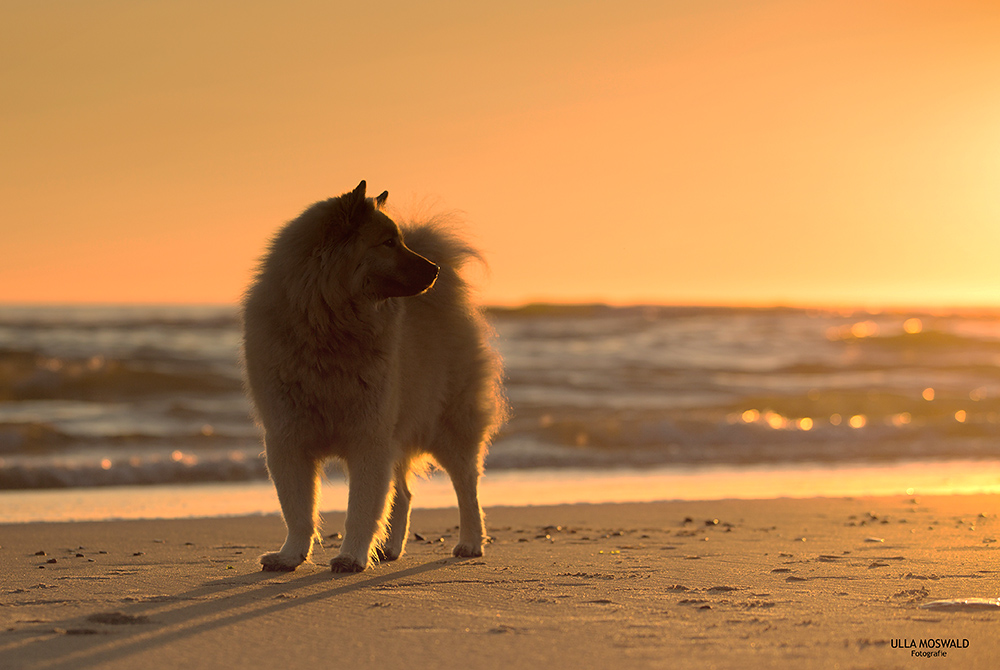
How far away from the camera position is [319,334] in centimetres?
437

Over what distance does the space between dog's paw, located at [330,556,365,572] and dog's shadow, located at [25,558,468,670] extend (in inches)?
1.8

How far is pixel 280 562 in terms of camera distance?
4.39 metres

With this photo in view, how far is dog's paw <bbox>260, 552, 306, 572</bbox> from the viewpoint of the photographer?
439cm

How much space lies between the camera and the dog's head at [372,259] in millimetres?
4426

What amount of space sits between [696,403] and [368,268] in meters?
11.7

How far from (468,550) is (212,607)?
184 centimetres

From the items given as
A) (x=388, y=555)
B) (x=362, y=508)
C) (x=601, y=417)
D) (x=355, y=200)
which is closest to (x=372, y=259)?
(x=355, y=200)

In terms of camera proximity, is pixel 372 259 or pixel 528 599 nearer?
pixel 528 599

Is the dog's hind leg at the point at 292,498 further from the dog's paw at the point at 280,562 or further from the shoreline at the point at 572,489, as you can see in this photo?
the shoreline at the point at 572,489

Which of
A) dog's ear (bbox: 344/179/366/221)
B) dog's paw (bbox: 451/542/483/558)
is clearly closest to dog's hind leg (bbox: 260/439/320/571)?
dog's paw (bbox: 451/542/483/558)

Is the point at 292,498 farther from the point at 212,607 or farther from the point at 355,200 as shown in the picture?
the point at 355,200

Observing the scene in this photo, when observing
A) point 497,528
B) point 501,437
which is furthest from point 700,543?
point 501,437

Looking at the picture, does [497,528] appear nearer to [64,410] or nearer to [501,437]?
[501,437]

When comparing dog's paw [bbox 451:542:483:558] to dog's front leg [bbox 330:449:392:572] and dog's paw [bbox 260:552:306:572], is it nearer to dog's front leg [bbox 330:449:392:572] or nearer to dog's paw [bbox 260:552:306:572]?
dog's front leg [bbox 330:449:392:572]
